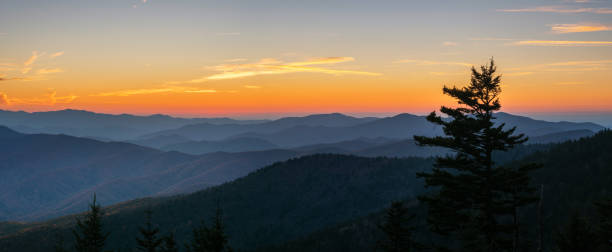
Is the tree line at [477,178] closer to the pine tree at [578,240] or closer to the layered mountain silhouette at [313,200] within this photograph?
the pine tree at [578,240]

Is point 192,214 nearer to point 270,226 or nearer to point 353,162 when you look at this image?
point 270,226

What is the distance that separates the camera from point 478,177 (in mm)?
18984

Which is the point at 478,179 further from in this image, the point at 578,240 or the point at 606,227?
the point at 606,227

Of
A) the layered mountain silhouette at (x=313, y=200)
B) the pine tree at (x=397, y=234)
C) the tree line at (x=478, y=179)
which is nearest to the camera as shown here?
the tree line at (x=478, y=179)

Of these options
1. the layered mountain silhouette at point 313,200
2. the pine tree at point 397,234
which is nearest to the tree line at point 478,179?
the pine tree at point 397,234

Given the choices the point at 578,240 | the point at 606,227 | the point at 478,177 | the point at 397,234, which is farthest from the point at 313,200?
the point at 478,177

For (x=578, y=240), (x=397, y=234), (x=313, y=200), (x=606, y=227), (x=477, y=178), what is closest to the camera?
(x=477, y=178)

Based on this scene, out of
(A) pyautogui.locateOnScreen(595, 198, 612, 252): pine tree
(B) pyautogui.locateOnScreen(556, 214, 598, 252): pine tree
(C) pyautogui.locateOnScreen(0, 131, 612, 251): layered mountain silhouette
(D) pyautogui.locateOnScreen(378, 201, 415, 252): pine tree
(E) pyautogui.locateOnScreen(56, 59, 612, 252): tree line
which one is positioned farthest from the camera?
(C) pyautogui.locateOnScreen(0, 131, 612, 251): layered mountain silhouette

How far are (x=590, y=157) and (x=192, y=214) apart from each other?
397 ft

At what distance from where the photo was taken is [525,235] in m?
58.4

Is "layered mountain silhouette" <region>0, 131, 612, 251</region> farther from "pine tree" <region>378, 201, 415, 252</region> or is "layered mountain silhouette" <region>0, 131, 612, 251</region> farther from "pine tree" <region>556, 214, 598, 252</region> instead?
"pine tree" <region>378, 201, 415, 252</region>

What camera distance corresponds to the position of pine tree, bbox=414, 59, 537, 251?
60.0 feet

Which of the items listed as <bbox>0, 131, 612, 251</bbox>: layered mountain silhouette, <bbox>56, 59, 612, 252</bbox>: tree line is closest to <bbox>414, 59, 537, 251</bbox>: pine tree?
<bbox>56, 59, 612, 252</bbox>: tree line

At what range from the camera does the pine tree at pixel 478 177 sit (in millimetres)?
18297
